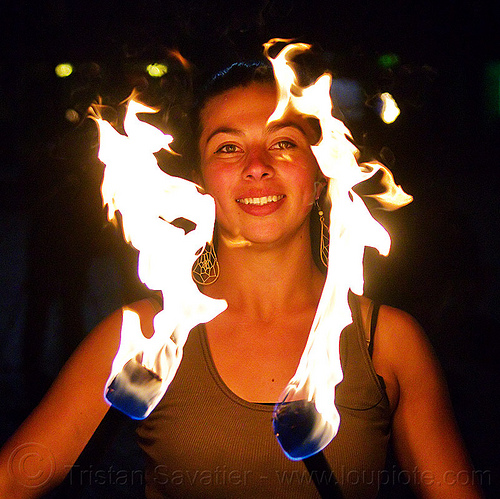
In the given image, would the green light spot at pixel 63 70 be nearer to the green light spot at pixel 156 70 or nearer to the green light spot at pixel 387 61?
the green light spot at pixel 156 70

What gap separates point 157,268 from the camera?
2.32 meters

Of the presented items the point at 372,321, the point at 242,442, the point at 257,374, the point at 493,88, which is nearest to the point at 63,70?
the point at 257,374

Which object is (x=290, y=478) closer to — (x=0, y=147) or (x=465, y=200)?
(x=465, y=200)

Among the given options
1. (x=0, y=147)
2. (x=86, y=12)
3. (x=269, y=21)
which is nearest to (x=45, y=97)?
(x=86, y=12)

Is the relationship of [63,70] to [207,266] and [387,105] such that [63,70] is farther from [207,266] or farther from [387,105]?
[207,266]

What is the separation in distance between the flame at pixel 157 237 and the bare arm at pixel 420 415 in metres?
0.87

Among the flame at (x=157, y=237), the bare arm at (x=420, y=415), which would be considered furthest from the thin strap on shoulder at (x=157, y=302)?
the bare arm at (x=420, y=415)

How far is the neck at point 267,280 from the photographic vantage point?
2.56 m

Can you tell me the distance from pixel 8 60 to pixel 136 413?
5.36 metres

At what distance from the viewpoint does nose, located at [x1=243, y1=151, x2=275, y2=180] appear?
233cm

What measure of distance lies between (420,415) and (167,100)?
7.88 ft

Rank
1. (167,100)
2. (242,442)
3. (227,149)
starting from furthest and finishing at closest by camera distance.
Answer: (167,100) → (227,149) → (242,442)

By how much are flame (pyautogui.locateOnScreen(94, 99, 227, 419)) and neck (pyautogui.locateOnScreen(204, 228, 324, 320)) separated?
16 cm

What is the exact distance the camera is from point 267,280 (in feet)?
8.51
